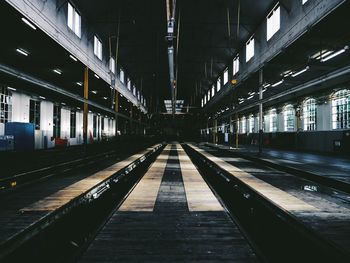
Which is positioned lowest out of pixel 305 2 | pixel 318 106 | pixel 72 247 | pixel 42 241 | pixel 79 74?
pixel 72 247

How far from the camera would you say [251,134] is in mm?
28234

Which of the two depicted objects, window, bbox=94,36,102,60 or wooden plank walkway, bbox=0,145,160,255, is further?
window, bbox=94,36,102,60

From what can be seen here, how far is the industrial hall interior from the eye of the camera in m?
3.12

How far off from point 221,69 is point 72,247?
24951mm

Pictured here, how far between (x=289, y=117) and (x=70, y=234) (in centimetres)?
2057

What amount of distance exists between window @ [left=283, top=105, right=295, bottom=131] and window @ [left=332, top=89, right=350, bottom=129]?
16.3 feet

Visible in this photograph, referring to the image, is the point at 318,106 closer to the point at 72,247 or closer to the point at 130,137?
the point at 130,137

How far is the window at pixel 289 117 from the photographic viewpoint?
824 inches

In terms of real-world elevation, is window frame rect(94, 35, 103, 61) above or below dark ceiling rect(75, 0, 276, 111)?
below

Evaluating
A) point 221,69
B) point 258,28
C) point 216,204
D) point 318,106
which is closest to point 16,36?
point 216,204

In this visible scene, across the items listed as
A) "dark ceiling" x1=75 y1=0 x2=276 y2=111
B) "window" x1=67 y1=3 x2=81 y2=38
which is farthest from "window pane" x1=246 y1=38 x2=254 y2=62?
"window" x1=67 y1=3 x2=81 y2=38

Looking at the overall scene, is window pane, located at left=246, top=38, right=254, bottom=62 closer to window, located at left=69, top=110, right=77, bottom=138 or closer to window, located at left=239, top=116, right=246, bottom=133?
window, located at left=239, top=116, right=246, bottom=133

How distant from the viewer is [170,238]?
2955mm

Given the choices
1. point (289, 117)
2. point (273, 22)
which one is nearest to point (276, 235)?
point (273, 22)
